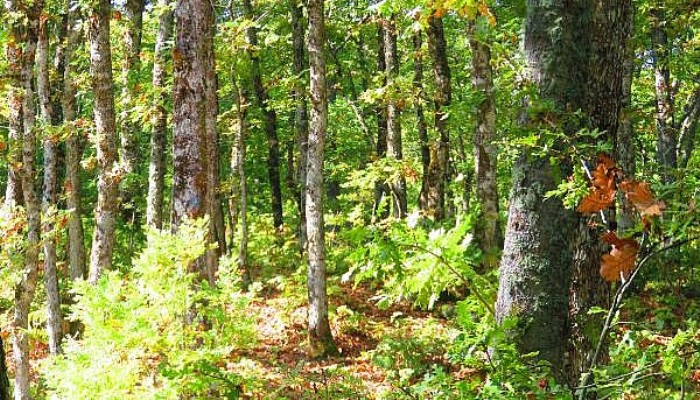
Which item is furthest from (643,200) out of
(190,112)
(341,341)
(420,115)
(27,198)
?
(420,115)

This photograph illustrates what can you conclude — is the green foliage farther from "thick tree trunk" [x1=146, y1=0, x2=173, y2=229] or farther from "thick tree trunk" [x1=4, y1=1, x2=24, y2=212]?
"thick tree trunk" [x1=146, y1=0, x2=173, y2=229]

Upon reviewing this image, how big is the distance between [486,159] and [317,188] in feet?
9.98

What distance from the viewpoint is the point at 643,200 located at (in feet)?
5.55

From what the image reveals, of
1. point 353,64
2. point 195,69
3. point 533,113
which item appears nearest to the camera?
point 533,113

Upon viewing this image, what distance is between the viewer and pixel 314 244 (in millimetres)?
9094

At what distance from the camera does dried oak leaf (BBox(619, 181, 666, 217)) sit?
1.65 meters

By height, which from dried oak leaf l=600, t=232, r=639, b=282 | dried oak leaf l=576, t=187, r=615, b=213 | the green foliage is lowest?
the green foliage

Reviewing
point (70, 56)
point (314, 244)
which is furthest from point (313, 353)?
point (70, 56)

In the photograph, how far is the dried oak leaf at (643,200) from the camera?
165 centimetres

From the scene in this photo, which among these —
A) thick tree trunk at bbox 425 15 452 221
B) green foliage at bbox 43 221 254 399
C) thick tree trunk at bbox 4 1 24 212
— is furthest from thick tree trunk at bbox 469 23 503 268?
thick tree trunk at bbox 4 1 24 212

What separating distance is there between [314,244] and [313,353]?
180cm

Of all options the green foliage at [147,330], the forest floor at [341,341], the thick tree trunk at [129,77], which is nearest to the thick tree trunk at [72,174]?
the thick tree trunk at [129,77]

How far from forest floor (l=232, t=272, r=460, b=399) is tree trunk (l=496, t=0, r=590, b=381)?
3.88 metres

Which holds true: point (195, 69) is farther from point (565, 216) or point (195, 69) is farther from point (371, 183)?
point (371, 183)
